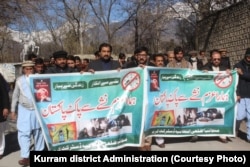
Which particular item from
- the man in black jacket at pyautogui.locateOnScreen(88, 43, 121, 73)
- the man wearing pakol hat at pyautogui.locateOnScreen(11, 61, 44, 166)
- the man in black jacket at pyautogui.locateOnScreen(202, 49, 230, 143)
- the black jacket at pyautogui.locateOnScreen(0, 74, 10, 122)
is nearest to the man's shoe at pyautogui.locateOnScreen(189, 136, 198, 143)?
the man in black jacket at pyautogui.locateOnScreen(202, 49, 230, 143)

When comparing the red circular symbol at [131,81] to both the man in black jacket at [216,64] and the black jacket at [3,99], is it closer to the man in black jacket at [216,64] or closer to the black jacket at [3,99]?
the man in black jacket at [216,64]

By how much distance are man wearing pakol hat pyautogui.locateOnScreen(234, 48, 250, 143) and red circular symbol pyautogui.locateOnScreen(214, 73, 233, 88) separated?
0.20m

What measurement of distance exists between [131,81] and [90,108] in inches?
32.6

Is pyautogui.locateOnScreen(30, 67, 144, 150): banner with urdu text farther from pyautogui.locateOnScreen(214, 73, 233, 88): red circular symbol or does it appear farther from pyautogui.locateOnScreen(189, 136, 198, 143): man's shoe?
pyautogui.locateOnScreen(214, 73, 233, 88): red circular symbol

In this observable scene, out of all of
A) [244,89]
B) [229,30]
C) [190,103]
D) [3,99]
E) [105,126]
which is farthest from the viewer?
[229,30]

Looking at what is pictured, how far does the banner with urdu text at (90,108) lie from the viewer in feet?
20.3

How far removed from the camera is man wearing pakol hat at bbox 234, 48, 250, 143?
7539 millimetres

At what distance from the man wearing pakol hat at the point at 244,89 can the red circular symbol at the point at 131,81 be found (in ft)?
6.56

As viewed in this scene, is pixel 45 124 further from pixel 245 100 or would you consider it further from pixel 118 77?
pixel 245 100

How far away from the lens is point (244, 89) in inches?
301

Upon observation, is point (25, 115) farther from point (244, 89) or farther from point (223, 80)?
point (244, 89)

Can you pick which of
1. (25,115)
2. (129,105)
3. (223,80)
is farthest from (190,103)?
(25,115)

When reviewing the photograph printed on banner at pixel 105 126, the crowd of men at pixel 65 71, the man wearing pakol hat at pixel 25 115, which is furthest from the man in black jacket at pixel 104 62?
the man wearing pakol hat at pixel 25 115
